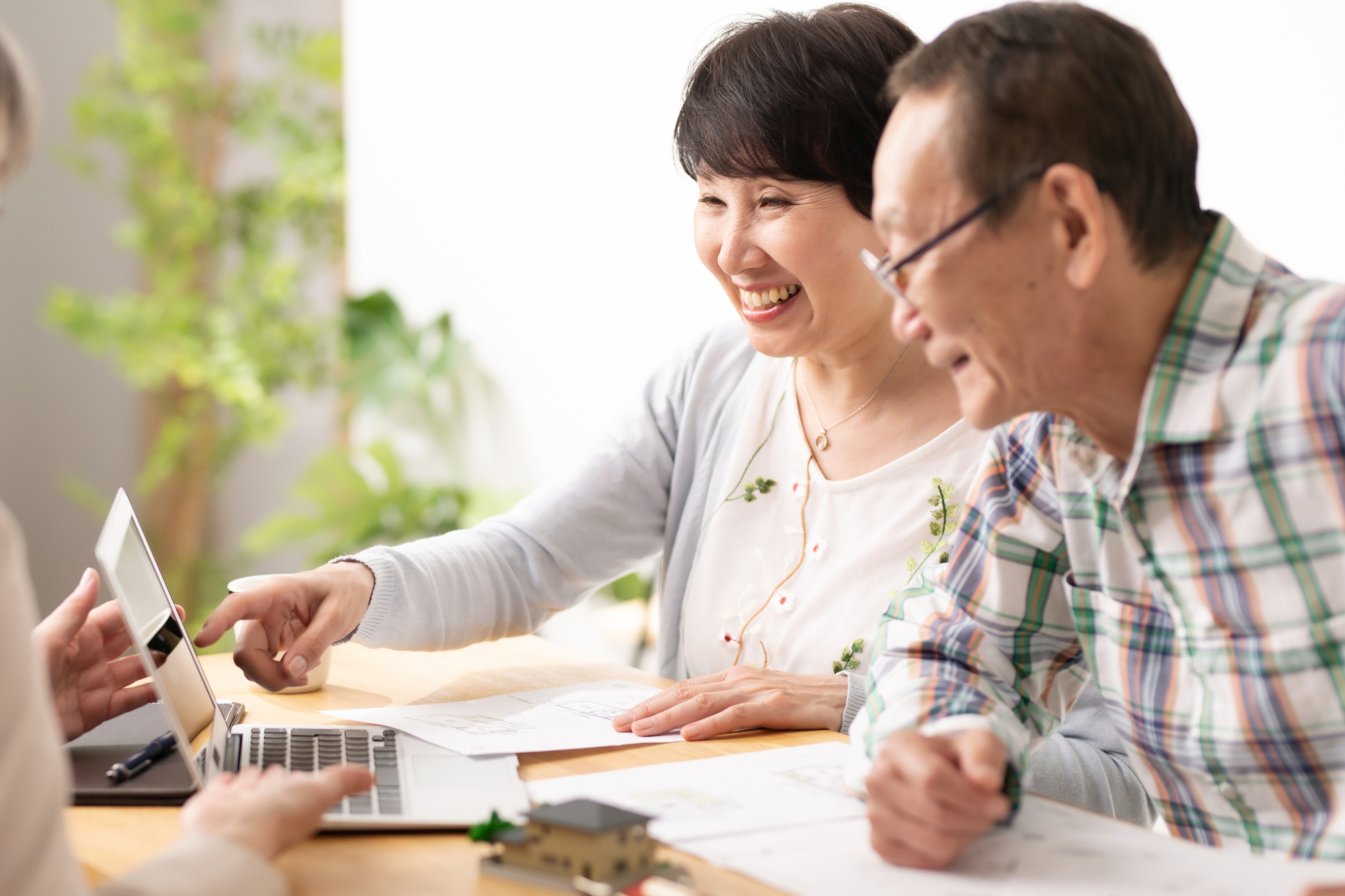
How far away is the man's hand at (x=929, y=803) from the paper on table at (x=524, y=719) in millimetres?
365

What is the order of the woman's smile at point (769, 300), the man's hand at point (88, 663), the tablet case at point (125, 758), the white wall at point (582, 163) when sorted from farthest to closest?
the white wall at point (582, 163)
the woman's smile at point (769, 300)
the man's hand at point (88, 663)
the tablet case at point (125, 758)

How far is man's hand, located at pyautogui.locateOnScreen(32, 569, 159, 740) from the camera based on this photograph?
119 centimetres

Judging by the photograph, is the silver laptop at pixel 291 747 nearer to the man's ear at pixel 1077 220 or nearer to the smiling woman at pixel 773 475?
the smiling woman at pixel 773 475

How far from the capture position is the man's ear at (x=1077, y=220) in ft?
3.02

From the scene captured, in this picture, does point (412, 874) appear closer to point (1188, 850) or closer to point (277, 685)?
point (277, 685)

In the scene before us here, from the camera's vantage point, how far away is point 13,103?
0.80 metres

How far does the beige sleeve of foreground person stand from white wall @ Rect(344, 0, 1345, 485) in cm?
172

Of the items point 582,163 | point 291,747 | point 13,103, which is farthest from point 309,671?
point 582,163

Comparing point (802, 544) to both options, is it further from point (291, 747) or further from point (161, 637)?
point (161, 637)

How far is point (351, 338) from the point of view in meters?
3.94

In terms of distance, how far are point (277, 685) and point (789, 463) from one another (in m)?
0.72

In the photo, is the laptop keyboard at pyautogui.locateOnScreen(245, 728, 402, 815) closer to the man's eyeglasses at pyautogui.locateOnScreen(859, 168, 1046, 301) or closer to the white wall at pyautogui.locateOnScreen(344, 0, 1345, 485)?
the man's eyeglasses at pyautogui.locateOnScreen(859, 168, 1046, 301)

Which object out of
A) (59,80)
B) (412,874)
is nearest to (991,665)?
(412,874)

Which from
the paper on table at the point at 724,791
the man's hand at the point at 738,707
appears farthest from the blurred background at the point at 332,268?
the paper on table at the point at 724,791
